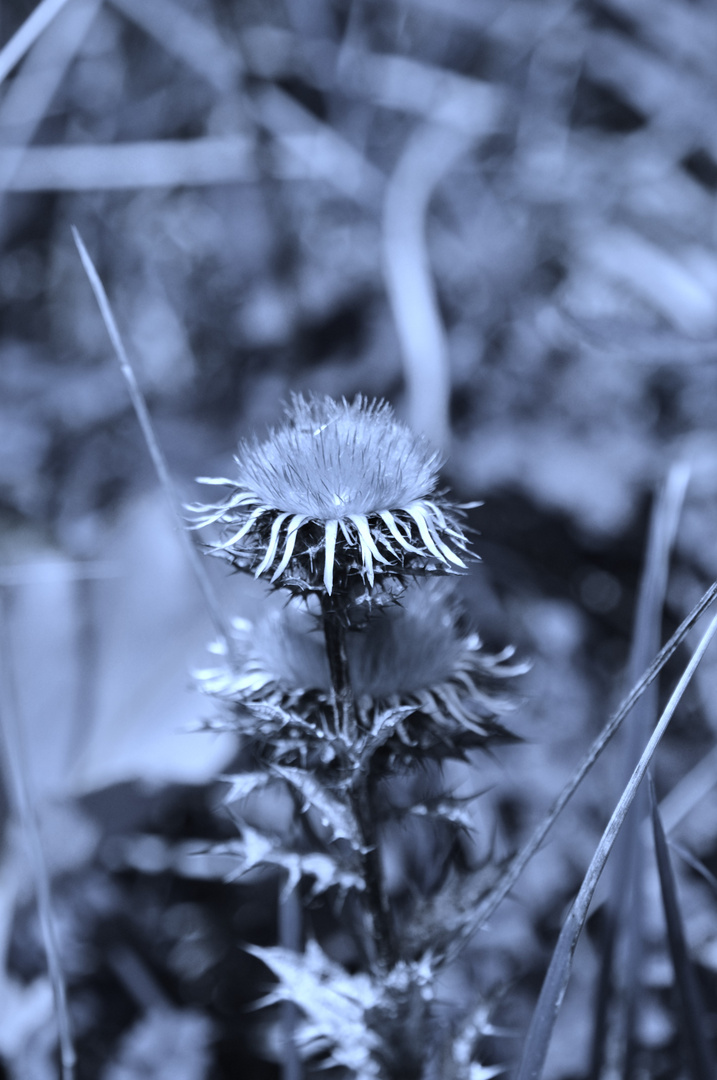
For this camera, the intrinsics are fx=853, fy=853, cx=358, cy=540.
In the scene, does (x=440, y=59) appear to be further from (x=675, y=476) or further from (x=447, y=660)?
(x=447, y=660)

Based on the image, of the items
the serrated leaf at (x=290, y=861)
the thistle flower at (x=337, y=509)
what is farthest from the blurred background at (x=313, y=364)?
the thistle flower at (x=337, y=509)

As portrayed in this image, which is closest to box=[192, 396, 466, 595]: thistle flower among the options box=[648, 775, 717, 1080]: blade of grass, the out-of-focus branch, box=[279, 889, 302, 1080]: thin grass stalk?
box=[648, 775, 717, 1080]: blade of grass

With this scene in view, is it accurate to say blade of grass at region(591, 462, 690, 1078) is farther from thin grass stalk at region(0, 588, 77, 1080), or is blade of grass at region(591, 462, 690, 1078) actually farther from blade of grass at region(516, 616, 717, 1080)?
thin grass stalk at region(0, 588, 77, 1080)

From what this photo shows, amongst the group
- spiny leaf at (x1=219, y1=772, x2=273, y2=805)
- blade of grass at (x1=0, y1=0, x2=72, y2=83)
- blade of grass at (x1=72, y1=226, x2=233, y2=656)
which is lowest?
spiny leaf at (x1=219, y1=772, x2=273, y2=805)

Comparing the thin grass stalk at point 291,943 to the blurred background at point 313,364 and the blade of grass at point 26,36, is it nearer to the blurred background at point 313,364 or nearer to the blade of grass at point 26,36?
the blurred background at point 313,364

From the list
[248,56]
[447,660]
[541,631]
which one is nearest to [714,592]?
[447,660]

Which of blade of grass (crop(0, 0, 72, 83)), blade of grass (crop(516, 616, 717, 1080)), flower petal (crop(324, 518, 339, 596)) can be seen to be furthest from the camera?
blade of grass (crop(0, 0, 72, 83))
